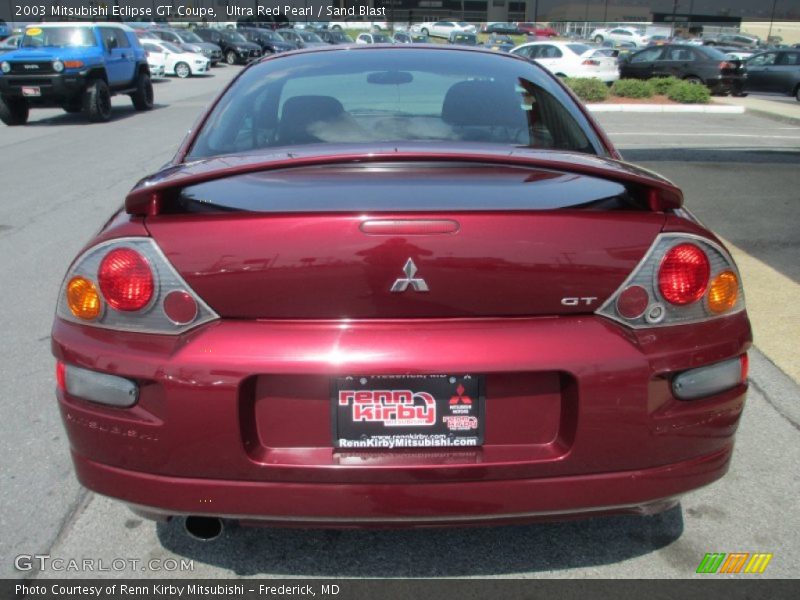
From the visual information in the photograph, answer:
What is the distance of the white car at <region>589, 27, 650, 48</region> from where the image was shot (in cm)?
5794

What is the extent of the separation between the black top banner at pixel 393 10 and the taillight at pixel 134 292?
44489mm

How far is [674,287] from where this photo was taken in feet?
7.19

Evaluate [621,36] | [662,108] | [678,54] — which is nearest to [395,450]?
[662,108]

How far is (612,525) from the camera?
284 centimetres

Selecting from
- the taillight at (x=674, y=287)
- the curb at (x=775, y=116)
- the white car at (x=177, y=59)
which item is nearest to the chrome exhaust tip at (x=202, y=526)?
the taillight at (x=674, y=287)

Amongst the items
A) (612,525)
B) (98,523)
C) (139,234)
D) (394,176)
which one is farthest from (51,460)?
(612,525)

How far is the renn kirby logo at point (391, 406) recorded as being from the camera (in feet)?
6.97

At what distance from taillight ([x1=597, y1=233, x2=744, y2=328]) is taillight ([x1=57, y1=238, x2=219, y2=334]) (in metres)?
1.11

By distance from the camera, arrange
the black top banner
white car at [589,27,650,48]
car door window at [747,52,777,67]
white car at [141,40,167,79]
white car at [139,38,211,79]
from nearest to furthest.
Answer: car door window at [747,52,777,67] < white car at [141,40,167,79] < white car at [139,38,211,79] < the black top banner < white car at [589,27,650,48]

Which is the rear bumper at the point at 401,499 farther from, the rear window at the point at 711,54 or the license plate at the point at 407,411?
the rear window at the point at 711,54

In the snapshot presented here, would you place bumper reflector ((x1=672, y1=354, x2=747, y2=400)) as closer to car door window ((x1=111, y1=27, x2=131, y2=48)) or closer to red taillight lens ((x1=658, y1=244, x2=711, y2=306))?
red taillight lens ((x1=658, y1=244, x2=711, y2=306))

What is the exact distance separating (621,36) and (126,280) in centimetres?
6393

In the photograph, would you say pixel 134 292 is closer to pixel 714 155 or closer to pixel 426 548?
pixel 426 548

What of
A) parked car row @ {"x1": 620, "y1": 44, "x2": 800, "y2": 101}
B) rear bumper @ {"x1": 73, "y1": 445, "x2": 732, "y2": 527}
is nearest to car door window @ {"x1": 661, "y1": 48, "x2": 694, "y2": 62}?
parked car row @ {"x1": 620, "y1": 44, "x2": 800, "y2": 101}
